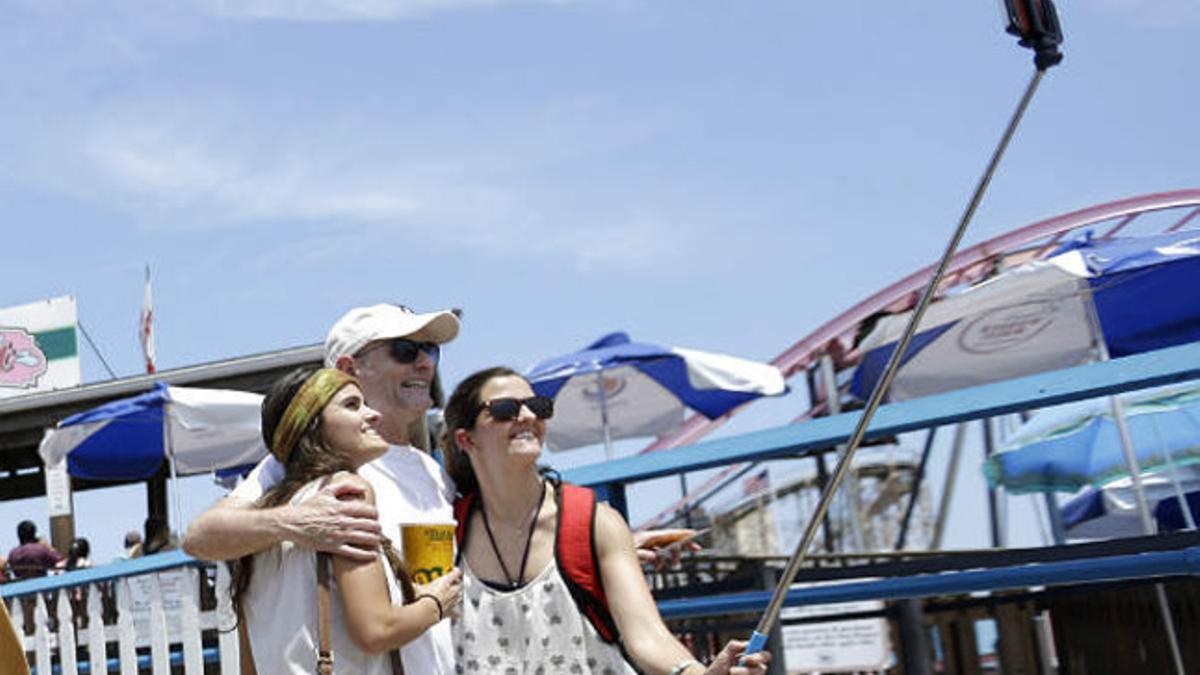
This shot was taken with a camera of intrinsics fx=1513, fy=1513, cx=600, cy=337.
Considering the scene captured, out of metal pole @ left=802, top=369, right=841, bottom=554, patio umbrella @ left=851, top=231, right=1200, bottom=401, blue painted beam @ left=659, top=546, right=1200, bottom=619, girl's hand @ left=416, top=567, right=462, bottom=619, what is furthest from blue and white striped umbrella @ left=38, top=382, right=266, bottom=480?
girl's hand @ left=416, top=567, right=462, bottom=619

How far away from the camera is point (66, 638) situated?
5.94m

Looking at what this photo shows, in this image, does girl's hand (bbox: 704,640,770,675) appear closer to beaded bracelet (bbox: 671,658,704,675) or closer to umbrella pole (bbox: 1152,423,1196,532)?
beaded bracelet (bbox: 671,658,704,675)

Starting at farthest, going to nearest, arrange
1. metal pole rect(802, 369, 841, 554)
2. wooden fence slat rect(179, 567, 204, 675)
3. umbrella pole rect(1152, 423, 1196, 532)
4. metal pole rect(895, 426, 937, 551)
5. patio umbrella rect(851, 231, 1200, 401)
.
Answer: metal pole rect(895, 426, 937, 551) < metal pole rect(802, 369, 841, 554) < patio umbrella rect(851, 231, 1200, 401) < umbrella pole rect(1152, 423, 1196, 532) < wooden fence slat rect(179, 567, 204, 675)

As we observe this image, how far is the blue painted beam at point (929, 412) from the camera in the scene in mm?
3014

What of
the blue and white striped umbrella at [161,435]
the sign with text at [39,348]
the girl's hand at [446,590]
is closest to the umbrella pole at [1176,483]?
the girl's hand at [446,590]

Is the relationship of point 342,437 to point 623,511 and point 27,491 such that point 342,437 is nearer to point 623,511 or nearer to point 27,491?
point 623,511

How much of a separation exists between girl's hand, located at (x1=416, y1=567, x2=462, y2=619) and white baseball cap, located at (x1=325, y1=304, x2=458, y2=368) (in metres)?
0.60

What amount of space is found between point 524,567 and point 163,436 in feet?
37.8

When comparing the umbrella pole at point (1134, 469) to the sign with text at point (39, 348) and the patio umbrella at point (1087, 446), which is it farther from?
the sign with text at point (39, 348)

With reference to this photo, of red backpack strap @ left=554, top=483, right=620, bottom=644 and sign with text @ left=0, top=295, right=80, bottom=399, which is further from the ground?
sign with text @ left=0, top=295, right=80, bottom=399

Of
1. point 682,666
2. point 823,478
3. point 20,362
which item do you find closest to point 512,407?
point 682,666

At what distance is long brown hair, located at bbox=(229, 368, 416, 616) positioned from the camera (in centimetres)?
278

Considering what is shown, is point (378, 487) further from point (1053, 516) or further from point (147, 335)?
point (147, 335)

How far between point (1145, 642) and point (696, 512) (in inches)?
446
